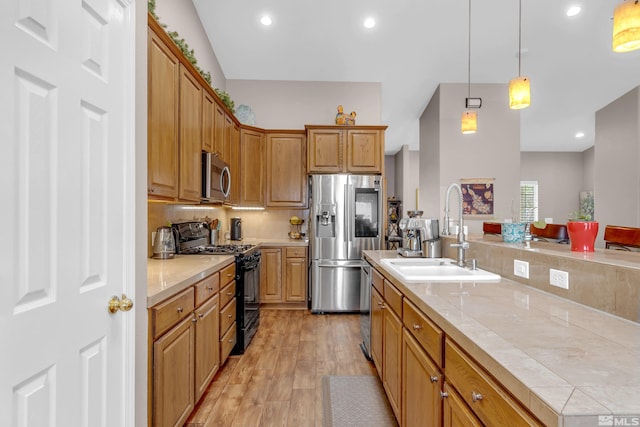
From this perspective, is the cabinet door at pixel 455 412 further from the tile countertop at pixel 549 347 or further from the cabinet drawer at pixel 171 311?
the cabinet drawer at pixel 171 311

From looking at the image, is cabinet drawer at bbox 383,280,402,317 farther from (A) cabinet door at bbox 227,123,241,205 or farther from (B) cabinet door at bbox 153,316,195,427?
(A) cabinet door at bbox 227,123,241,205

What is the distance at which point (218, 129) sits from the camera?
347 centimetres

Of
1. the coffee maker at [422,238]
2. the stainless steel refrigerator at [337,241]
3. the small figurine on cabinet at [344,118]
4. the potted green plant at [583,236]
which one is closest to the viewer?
the potted green plant at [583,236]

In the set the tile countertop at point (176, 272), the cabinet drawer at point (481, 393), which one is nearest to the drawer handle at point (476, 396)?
Answer: the cabinet drawer at point (481, 393)

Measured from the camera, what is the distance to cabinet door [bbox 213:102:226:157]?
3.37 m

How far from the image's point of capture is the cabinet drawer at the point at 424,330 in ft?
3.92

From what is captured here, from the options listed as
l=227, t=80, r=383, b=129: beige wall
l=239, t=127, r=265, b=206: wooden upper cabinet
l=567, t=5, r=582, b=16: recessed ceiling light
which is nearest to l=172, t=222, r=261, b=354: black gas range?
l=239, t=127, r=265, b=206: wooden upper cabinet

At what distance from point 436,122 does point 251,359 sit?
4547mm

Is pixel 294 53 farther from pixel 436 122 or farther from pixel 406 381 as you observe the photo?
pixel 406 381

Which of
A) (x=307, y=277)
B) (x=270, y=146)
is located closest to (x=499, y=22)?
(x=270, y=146)

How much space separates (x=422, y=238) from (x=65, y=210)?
228cm

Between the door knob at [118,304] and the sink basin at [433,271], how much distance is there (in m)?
1.25

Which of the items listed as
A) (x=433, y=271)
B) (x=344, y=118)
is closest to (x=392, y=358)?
(x=433, y=271)

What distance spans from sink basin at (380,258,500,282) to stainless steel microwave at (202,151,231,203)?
5.47ft
